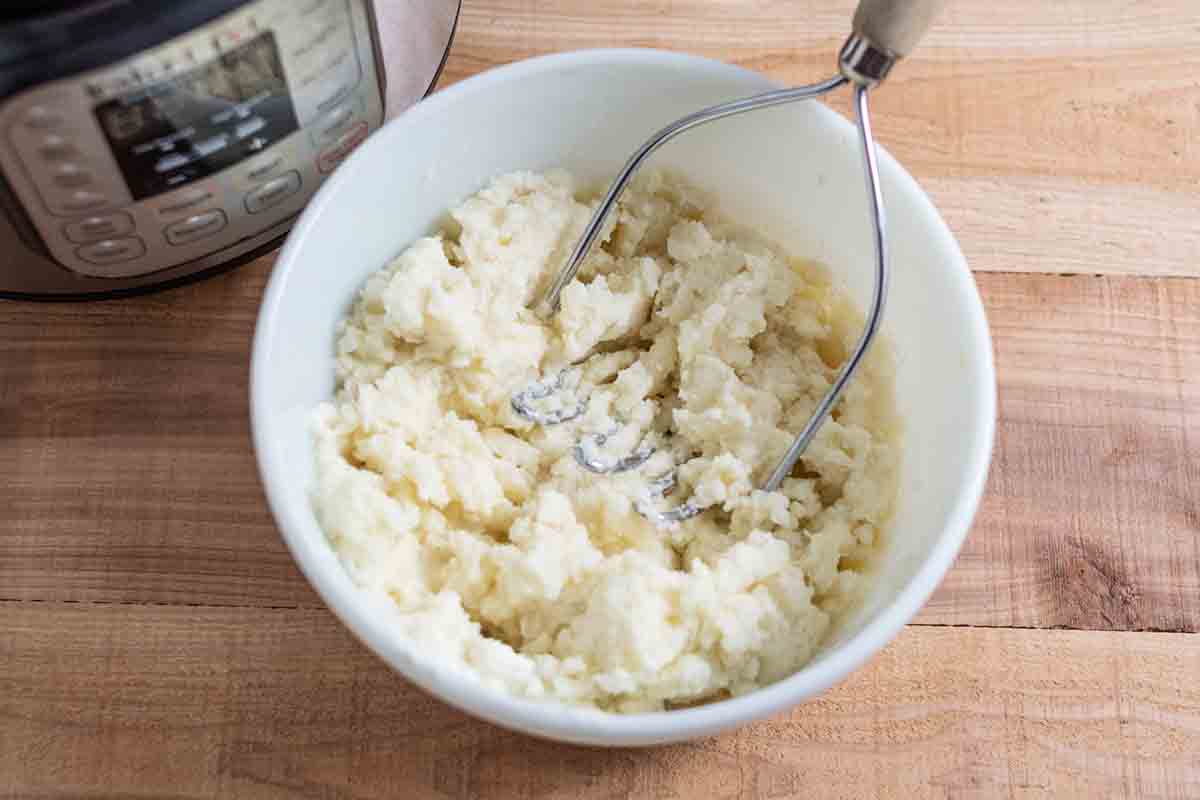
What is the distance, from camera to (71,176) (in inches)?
29.6

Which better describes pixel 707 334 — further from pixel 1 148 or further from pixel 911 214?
pixel 1 148

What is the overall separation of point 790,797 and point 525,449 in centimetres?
→ 31

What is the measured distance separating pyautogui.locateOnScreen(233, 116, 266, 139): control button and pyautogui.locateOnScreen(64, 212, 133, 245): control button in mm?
92

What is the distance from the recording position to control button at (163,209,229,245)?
2.72 feet

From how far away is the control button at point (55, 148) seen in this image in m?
0.72

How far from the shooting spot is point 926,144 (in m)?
1.08

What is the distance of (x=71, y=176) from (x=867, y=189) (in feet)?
1.68

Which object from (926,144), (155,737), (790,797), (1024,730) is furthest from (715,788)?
(926,144)

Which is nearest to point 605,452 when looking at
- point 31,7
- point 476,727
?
point 476,727

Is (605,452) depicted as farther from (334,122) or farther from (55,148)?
(55,148)

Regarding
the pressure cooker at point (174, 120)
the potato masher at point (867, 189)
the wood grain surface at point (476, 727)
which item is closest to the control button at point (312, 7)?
the pressure cooker at point (174, 120)

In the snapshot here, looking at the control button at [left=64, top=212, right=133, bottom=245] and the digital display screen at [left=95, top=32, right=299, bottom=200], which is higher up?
the digital display screen at [left=95, top=32, right=299, bottom=200]

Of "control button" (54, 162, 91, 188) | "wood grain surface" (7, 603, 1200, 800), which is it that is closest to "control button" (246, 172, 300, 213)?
"control button" (54, 162, 91, 188)

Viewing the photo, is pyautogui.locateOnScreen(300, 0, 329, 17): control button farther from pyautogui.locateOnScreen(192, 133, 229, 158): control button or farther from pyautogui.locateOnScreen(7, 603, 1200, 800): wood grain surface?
pyautogui.locateOnScreen(7, 603, 1200, 800): wood grain surface
